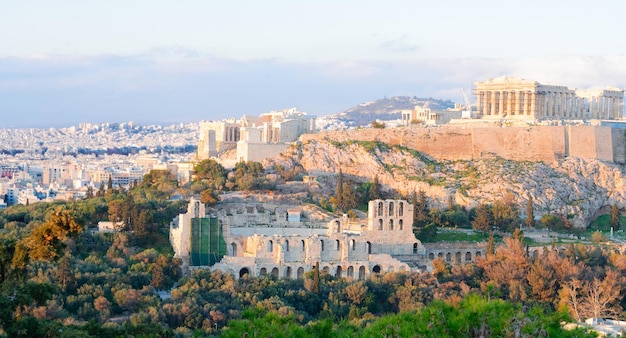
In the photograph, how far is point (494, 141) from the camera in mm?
69625

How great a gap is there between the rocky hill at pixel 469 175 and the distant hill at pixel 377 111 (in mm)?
94633

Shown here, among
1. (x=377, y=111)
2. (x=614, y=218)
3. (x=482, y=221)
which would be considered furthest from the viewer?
(x=377, y=111)

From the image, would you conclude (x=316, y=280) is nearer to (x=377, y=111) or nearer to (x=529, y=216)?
(x=529, y=216)

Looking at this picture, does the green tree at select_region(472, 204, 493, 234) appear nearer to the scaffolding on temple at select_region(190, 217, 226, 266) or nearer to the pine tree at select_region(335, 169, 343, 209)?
the pine tree at select_region(335, 169, 343, 209)

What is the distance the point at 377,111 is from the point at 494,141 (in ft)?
375

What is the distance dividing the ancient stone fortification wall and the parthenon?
4225 millimetres

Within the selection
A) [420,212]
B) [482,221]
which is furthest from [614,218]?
[420,212]

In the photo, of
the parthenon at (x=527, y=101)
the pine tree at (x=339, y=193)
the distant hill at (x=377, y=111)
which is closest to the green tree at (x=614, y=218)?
the parthenon at (x=527, y=101)

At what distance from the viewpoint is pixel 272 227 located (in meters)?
54.8

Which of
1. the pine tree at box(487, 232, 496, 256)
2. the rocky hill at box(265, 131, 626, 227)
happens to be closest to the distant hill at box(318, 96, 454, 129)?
the rocky hill at box(265, 131, 626, 227)

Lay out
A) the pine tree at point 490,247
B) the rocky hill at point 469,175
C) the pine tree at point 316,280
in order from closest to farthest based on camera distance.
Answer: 1. the pine tree at point 316,280
2. the pine tree at point 490,247
3. the rocky hill at point 469,175

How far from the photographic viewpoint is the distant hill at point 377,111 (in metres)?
170

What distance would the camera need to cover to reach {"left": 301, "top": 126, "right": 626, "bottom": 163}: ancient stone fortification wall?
68.9 metres

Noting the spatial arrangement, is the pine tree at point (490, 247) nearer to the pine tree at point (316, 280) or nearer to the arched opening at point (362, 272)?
the arched opening at point (362, 272)
